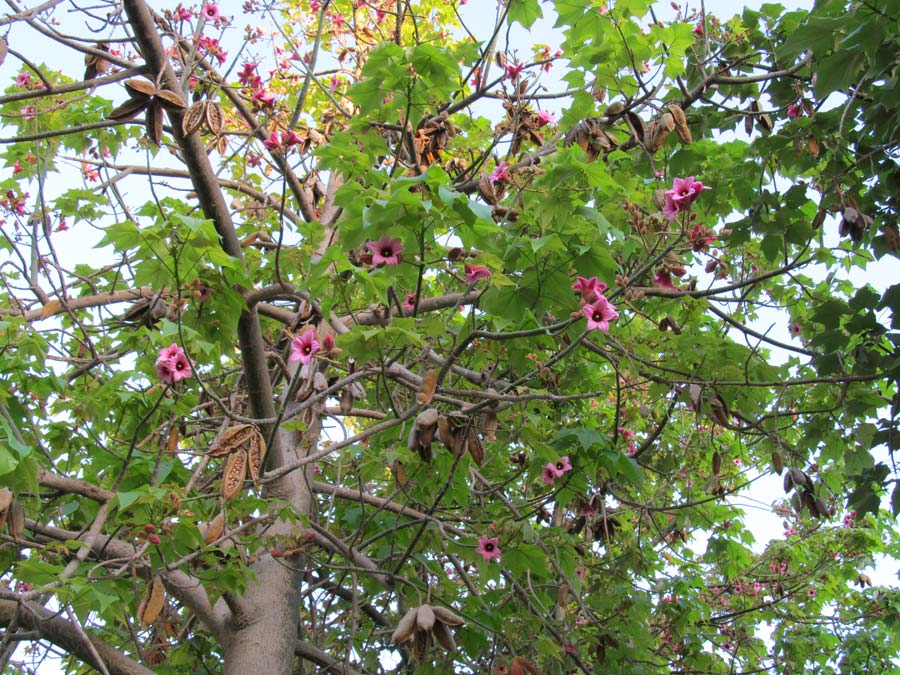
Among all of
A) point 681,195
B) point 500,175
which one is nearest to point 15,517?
point 500,175

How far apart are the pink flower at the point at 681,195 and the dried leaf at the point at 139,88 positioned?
1.75 metres

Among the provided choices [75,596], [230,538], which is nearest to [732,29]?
[230,538]

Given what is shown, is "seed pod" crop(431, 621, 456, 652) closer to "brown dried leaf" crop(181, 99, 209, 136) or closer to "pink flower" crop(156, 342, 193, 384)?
"pink flower" crop(156, 342, 193, 384)

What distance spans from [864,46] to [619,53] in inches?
47.7

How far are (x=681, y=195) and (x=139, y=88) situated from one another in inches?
71.1

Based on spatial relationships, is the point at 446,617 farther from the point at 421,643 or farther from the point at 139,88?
the point at 139,88

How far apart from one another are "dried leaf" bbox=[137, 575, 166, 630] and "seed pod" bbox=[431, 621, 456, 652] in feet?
2.75

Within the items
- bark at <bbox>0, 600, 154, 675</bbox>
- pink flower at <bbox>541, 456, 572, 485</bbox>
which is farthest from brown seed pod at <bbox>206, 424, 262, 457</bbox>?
pink flower at <bbox>541, 456, 572, 485</bbox>

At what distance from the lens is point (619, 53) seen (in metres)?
3.41

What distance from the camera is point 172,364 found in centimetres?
252

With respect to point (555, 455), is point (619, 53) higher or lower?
higher

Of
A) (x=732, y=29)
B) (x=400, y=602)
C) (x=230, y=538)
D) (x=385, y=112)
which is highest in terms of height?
(x=732, y=29)

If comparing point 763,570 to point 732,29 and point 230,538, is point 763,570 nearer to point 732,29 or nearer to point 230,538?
point 732,29

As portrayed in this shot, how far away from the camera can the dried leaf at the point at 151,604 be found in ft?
7.48
